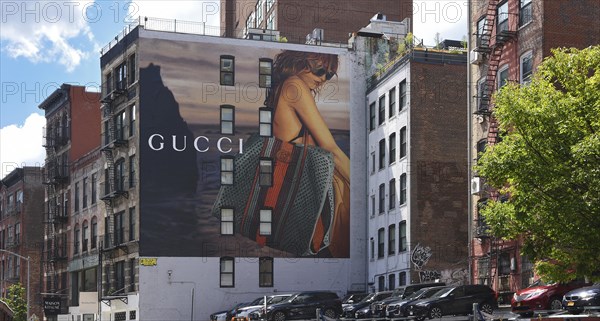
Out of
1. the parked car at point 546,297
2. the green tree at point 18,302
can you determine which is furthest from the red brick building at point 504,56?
the green tree at point 18,302

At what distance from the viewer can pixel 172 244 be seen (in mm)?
74250

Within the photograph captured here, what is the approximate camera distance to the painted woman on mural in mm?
77688

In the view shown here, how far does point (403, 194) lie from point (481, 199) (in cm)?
1336

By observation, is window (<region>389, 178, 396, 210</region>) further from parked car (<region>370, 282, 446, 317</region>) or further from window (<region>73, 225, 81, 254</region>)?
window (<region>73, 225, 81, 254</region>)

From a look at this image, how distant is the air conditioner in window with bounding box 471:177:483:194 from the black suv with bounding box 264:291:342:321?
9.53 metres

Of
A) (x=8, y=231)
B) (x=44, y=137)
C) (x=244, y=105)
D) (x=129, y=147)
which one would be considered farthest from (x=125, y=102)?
(x=8, y=231)

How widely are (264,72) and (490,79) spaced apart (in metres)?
24.0

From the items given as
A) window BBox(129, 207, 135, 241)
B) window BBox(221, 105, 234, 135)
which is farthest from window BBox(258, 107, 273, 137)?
window BBox(129, 207, 135, 241)

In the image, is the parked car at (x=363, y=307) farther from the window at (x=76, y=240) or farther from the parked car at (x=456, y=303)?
the window at (x=76, y=240)

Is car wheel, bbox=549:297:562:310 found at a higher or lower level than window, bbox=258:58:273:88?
lower

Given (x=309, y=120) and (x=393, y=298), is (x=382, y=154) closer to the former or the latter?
(x=309, y=120)

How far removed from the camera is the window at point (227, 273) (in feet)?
246

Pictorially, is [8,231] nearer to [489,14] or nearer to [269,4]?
[269,4]

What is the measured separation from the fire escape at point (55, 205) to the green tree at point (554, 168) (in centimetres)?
6302
